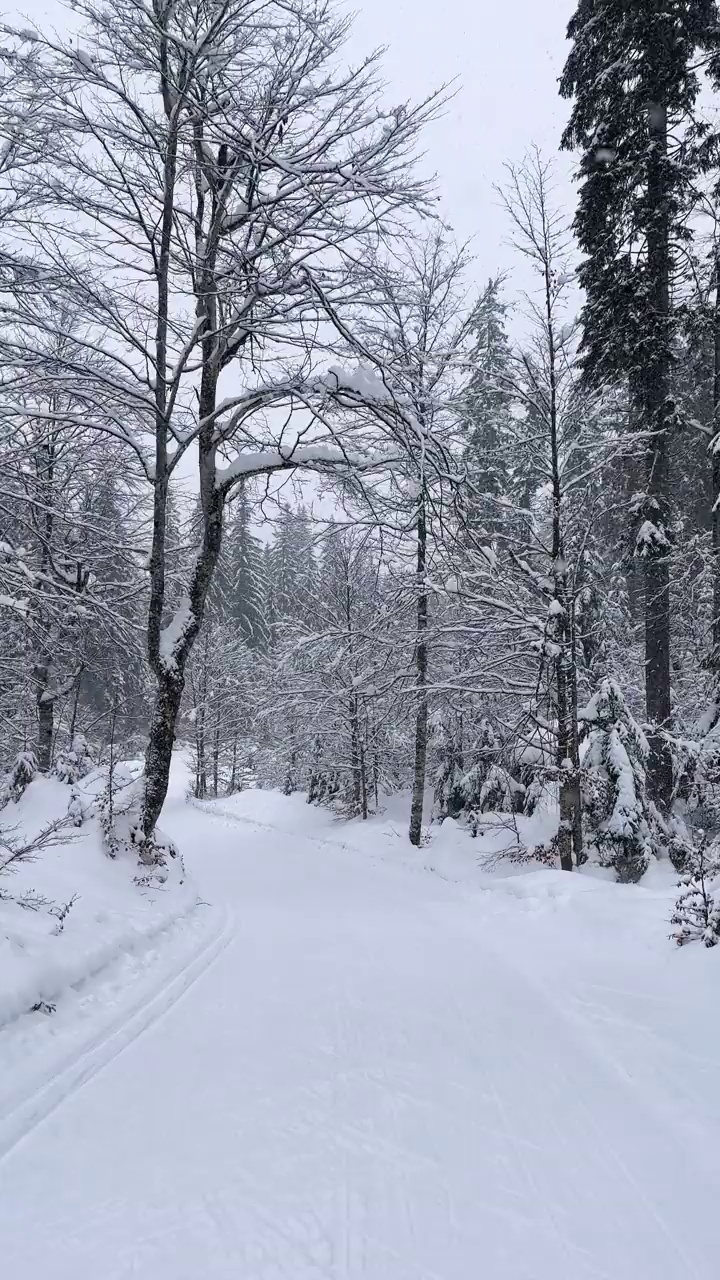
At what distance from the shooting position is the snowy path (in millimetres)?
2650

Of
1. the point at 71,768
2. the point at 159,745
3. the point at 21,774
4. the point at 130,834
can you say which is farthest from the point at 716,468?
the point at 21,774

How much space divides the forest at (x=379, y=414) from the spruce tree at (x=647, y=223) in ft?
0.16

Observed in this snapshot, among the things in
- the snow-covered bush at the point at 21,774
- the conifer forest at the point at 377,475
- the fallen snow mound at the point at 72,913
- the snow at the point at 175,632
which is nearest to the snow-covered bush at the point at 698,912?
the conifer forest at the point at 377,475

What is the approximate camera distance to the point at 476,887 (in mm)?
11883

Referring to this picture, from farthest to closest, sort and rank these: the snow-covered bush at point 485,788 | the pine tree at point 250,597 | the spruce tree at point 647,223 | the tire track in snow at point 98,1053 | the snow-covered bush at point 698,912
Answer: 1. the pine tree at point 250,597
2. the snow-covered bush at point 485,788
3. the spruce tree at point 647,223
4. the snow-covered bush at point 698,912
5. the tire track in snow at point 98,1053

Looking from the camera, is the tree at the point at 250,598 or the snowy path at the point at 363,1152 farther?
the tree at the point at 250,598

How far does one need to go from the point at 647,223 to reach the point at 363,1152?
13.9 meters

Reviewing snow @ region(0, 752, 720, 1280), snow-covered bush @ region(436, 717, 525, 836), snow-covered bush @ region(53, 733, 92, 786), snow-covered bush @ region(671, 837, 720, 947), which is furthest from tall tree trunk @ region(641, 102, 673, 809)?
snow-covered bush @ region(53, 733, 92, 786)

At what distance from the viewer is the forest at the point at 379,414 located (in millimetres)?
6508

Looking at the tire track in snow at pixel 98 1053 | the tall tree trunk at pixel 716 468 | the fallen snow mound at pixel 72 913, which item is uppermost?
the tall tree trunk at pixel 716 468

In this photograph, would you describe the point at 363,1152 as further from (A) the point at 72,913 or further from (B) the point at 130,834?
(B) the point at 130,834

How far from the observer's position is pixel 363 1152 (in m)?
3.34

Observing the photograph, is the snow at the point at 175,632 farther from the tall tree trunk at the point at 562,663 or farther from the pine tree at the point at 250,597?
the pine tree at the point at 250,597

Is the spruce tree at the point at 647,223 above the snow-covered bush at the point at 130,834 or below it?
above
